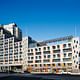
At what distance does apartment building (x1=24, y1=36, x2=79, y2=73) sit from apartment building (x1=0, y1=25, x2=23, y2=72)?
12.3m

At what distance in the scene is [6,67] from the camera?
444 feet

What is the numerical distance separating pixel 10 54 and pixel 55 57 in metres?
54.9

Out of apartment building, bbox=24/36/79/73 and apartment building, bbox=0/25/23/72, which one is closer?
apartment building, bbox=24/36/79/73

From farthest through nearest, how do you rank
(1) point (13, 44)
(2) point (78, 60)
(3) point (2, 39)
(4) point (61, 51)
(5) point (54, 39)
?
(3) point (2, 39)
(1) point (13, 44)
(5) point (54, 39)
(4) point (61, 51)
(2) point (78, 60)

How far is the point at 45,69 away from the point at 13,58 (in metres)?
41.1

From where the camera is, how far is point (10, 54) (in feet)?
445

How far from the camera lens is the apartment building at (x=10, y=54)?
12925 cm

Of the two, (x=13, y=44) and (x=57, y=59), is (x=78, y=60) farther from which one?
(x=13, y=44)

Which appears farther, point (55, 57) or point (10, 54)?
point (10, 54)

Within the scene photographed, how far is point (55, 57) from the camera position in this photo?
10975 centimetres

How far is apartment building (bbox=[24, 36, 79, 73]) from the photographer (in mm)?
101250

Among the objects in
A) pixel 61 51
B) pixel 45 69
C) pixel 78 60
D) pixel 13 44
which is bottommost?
pixel 45 69

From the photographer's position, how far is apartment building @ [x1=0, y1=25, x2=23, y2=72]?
424 feet

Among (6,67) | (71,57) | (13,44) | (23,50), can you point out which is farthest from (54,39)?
(6,67)
